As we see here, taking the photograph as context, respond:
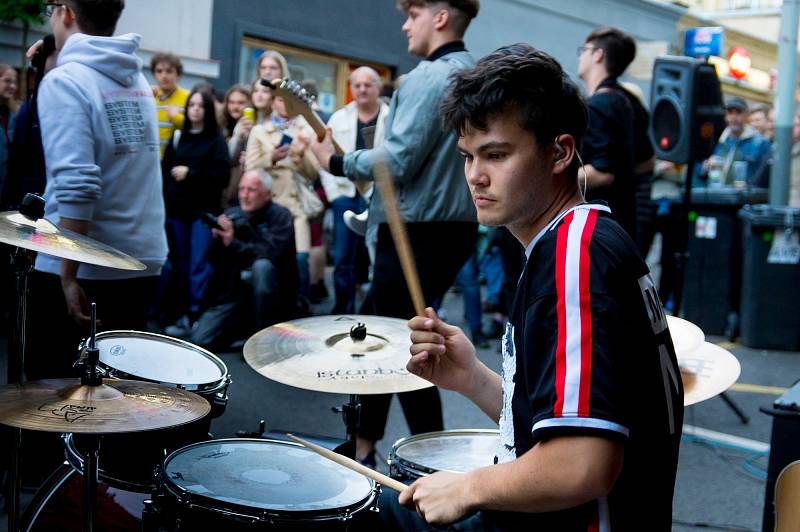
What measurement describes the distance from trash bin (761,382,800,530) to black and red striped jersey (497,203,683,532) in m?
1.54

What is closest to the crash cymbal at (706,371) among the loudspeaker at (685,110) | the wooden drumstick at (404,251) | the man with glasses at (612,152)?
the wooden drumstick at (404,251)

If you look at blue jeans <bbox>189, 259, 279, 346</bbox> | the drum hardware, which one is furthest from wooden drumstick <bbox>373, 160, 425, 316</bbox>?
blue jeans <bbox>189, 259, 279, 346</bbox>

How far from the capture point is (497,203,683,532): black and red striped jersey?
5.08ft

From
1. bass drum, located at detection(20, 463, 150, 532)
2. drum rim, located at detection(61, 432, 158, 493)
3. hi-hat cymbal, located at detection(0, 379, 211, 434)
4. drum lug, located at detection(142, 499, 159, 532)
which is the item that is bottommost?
bass drum, located at detection(20, 463, 150, 532)

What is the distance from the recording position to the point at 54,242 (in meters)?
2.55

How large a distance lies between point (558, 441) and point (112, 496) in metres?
1.49

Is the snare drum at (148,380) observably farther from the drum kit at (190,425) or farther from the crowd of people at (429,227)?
the crowd of people at (429,227)

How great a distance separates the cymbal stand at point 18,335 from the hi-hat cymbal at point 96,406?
0.34 meters

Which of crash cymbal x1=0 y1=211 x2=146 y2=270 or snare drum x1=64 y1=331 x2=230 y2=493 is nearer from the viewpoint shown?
crash cymbal x1=0 y1=211 x2=146 y2=270

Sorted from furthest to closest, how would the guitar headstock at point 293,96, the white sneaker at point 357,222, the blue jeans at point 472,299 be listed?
the blue jeans at point 472,299
the white sneaker at point 357,222
the guitar headstock at point 293,96

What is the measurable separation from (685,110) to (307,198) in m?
2.95

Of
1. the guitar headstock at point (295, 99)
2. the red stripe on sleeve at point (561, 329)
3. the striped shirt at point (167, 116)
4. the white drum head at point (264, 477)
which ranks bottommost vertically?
the white drum head at point (264, 477)

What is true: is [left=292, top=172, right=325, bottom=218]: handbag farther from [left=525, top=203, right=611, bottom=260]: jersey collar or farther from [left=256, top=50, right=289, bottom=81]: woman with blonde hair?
[left=525, top=203, right=611, bottom=260]: jersey collar

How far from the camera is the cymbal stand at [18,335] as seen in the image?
2.66 meters
